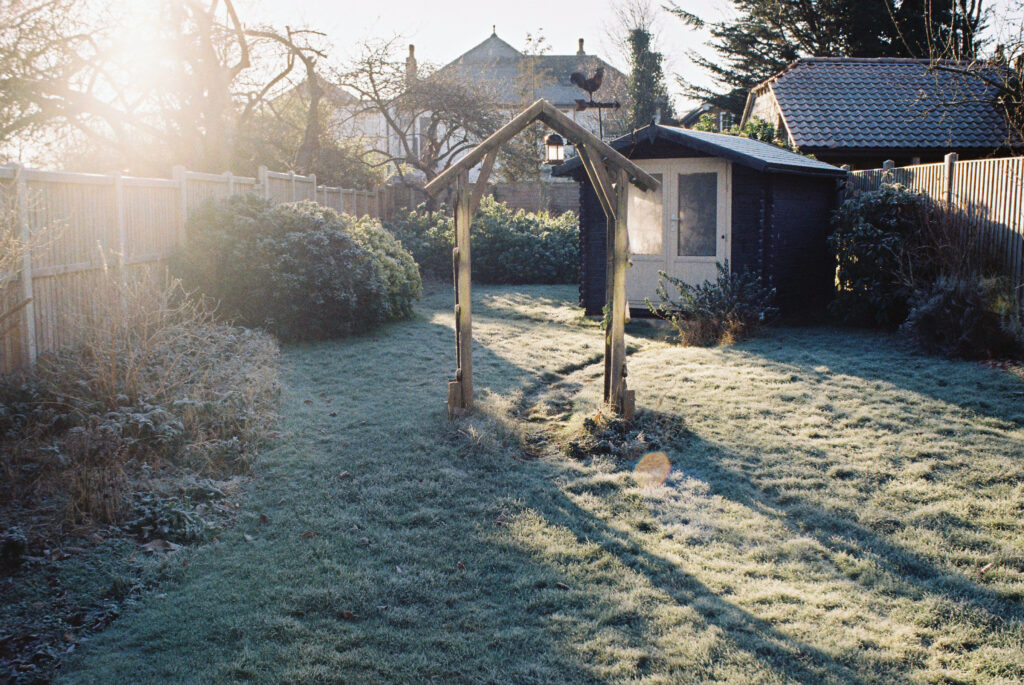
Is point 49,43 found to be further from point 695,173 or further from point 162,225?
point 695,173

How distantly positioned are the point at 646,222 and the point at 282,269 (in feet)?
18.8

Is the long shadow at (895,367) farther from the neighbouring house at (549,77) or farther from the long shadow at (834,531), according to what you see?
the neighbouring house at (549,77)

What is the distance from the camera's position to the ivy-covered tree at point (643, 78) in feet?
105

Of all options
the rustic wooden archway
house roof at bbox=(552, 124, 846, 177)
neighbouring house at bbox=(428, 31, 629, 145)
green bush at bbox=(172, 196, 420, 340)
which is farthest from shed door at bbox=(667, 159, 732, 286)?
neighbouring house at bbox=(428, 31, 629, 145)

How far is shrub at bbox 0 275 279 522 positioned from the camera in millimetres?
5410

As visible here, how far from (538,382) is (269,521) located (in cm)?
438

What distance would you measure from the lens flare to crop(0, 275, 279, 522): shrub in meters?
3.03

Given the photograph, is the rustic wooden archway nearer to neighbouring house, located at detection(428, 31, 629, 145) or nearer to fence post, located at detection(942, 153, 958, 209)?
fence post, located at detection(942, 153, 958, 209)

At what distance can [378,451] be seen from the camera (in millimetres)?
6711

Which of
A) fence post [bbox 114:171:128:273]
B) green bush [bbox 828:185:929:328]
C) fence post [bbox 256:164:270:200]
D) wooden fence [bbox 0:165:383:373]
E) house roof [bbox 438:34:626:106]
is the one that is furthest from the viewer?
house roof [bbox 438:34:626:106]

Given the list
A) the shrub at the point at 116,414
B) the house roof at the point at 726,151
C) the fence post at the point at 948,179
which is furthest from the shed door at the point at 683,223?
the shrub at the point at 116,414

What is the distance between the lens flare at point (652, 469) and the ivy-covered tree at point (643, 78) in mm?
26884

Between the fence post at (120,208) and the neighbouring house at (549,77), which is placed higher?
the neighbouring house at (549,77)

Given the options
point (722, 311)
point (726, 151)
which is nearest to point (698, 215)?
point (726, 151)
